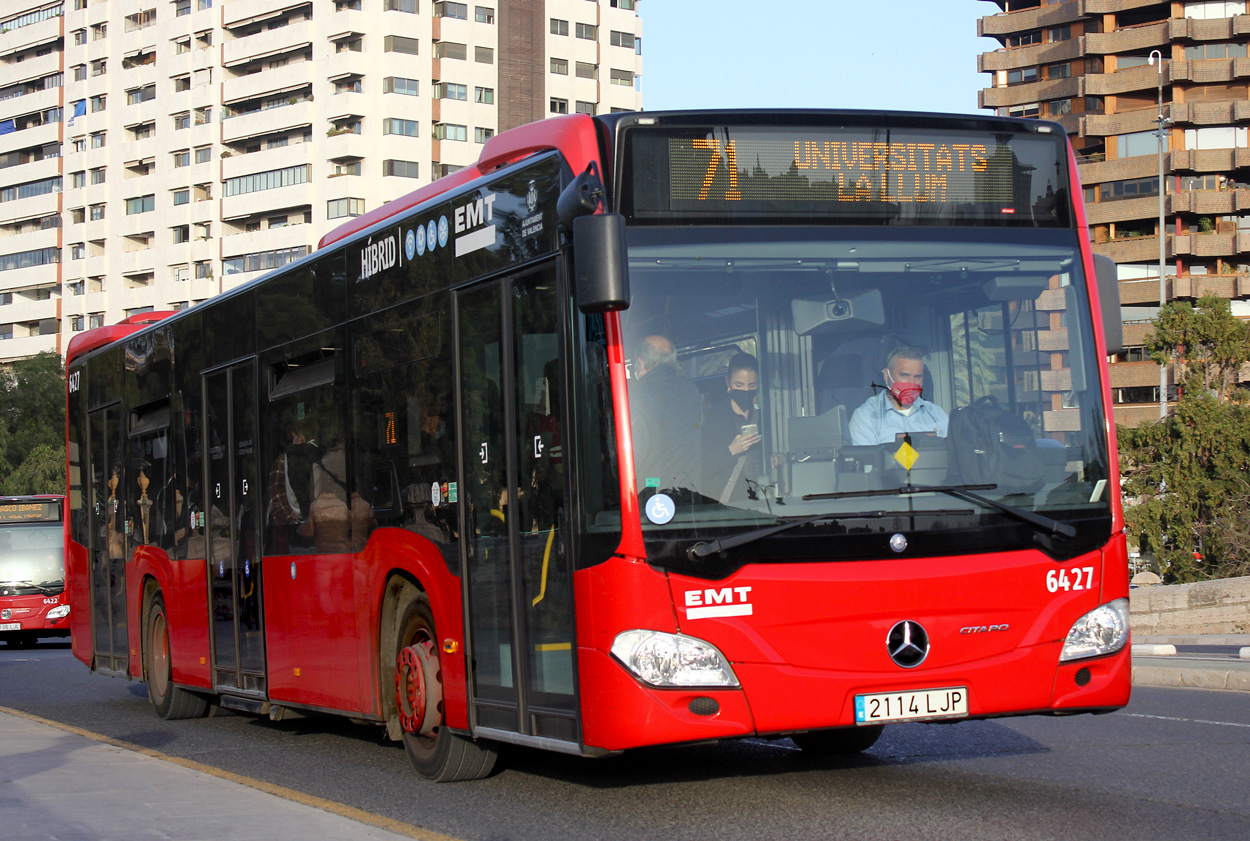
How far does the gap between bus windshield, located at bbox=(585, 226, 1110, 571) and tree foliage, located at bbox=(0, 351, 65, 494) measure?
85.6 metres

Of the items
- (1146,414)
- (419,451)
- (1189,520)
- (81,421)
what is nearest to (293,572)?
(419,451)

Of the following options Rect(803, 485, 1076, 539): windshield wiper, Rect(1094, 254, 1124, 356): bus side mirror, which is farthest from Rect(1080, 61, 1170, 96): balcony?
Rect(803, 485, 1076, 539): windshield wiper

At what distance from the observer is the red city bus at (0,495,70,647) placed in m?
31.3

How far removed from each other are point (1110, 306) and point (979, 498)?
1.32 meters

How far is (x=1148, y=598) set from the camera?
25.5m

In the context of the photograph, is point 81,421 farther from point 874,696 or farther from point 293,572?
point 874,696

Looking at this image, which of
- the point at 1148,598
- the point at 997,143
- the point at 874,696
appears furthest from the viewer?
the point at 1148,598

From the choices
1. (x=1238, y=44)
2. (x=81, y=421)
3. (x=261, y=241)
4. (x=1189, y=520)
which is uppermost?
(x=1238, y=44)

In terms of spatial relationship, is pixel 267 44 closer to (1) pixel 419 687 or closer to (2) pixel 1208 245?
(2) pixel 1208 245

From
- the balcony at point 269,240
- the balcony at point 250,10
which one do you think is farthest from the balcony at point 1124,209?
the balcony at point 250,10

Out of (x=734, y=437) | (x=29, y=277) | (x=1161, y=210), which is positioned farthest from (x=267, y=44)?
(x=734, y=437)

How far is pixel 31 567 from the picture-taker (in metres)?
31.6

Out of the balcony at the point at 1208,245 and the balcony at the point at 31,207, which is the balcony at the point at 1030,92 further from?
the balcony at the point at 31,207

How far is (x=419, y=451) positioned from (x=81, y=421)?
870 cm
